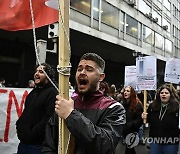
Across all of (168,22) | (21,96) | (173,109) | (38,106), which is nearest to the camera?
(38,106)

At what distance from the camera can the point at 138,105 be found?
5.83m

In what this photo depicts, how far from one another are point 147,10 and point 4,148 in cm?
2596

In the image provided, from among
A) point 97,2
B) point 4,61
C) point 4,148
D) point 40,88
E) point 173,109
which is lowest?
point 4,148

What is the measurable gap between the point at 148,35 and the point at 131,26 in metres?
4.52

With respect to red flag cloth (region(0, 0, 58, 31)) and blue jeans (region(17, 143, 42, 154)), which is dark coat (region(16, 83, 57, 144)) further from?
red flag cloth (region(0, 0, 58, 31))

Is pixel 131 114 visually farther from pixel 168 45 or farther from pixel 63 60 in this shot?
pixel 168 45

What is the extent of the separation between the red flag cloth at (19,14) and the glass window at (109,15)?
17.8m

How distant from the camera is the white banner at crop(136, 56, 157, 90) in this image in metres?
6.78

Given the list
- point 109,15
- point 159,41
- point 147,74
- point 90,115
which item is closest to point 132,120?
point 147,74

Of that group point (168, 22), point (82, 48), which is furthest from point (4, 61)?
point (168, 22)

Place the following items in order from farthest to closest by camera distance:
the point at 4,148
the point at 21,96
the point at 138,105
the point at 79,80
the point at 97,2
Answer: the point at 97,2 < the point at 138,105 < the point at 21,96 < the point at 4,148 < the point at 79,80

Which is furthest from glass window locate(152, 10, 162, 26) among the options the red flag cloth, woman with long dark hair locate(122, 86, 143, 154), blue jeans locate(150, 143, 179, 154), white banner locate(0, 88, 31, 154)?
the red flag cloth

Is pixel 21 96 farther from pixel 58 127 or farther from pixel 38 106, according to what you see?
pixel 58 127

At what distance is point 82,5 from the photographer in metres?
18.2
